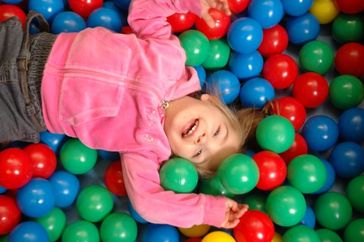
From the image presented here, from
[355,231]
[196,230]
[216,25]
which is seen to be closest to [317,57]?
[216,25]

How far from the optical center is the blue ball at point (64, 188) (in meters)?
1.36

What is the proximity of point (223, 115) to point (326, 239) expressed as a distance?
0.41m

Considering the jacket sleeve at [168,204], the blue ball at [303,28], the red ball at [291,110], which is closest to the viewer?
the jacket sleeve at [168,204]

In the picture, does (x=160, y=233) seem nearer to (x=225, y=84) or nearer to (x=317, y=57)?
(x=225, y=84)

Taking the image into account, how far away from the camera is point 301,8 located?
4.95ft

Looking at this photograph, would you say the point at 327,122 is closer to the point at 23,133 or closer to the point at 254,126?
the point at 254,126

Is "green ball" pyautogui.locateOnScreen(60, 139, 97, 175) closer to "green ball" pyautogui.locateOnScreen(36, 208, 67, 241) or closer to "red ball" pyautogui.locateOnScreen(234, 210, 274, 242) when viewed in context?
"green ball" pyautogui.locateOnScreen(36, 208, 67, 241)

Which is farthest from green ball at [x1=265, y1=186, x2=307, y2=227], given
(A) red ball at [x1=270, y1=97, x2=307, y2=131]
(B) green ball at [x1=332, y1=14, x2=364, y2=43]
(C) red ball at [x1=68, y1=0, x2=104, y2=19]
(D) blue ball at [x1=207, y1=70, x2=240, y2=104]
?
(C) red ball at [x1=68, y1=0, x2=104, y2=19]

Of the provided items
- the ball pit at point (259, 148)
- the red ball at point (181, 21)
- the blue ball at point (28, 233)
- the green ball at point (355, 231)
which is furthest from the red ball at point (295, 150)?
the blue ball at point (28, 233)

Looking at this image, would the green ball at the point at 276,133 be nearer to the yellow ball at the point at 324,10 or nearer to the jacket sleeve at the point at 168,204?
the jacket sleeve at the point at 168,204

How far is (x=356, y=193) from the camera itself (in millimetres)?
1330

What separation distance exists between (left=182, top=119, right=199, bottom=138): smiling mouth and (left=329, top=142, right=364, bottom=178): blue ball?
0.43 m

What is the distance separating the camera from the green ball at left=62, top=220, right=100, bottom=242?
51.3 inches

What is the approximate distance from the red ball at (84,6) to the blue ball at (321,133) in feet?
2.37
